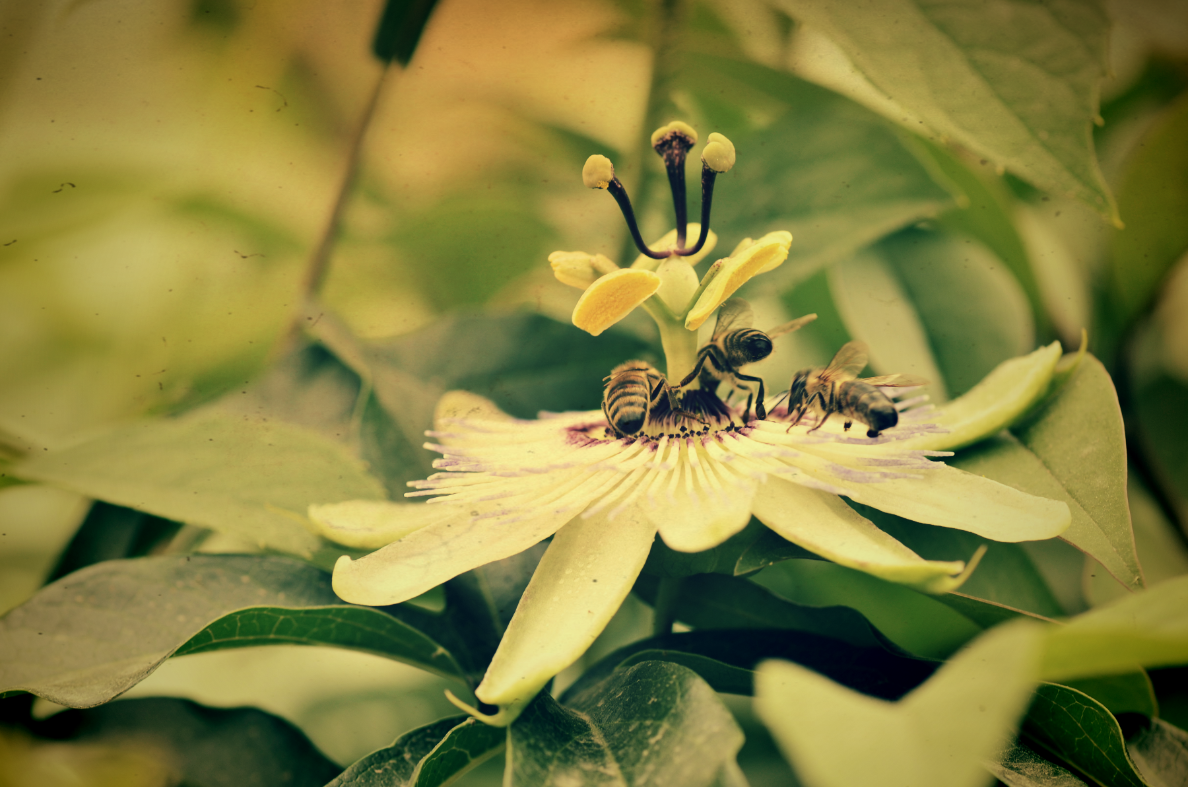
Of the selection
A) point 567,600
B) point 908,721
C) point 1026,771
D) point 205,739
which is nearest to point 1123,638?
point 908,721

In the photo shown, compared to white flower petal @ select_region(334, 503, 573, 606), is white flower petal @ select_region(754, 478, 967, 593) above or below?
→ above

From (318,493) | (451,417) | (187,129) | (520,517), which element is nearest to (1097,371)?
(520,517)

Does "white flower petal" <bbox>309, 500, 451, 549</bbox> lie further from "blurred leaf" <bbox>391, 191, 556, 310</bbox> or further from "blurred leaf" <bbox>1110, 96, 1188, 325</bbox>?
"blurred leaf" <bbox>1110, 96, 1188, 325</bbox>

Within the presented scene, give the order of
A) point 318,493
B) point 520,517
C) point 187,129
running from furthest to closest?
point 187,129 < point 318,493 < point 520,517

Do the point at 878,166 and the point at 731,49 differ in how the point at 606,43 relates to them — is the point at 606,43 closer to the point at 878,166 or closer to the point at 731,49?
the point at 731,49

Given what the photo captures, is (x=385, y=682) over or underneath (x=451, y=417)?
underneath

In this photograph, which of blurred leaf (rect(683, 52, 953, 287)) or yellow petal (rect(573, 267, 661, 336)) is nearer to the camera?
yellow petal (rect(573, 267, 661, 336))

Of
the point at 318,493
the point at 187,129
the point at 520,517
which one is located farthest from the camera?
the point at 187,129

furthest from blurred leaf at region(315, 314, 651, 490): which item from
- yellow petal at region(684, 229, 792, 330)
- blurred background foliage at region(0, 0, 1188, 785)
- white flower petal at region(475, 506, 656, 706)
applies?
white flower petal at region(475, 506, 656, 706)
